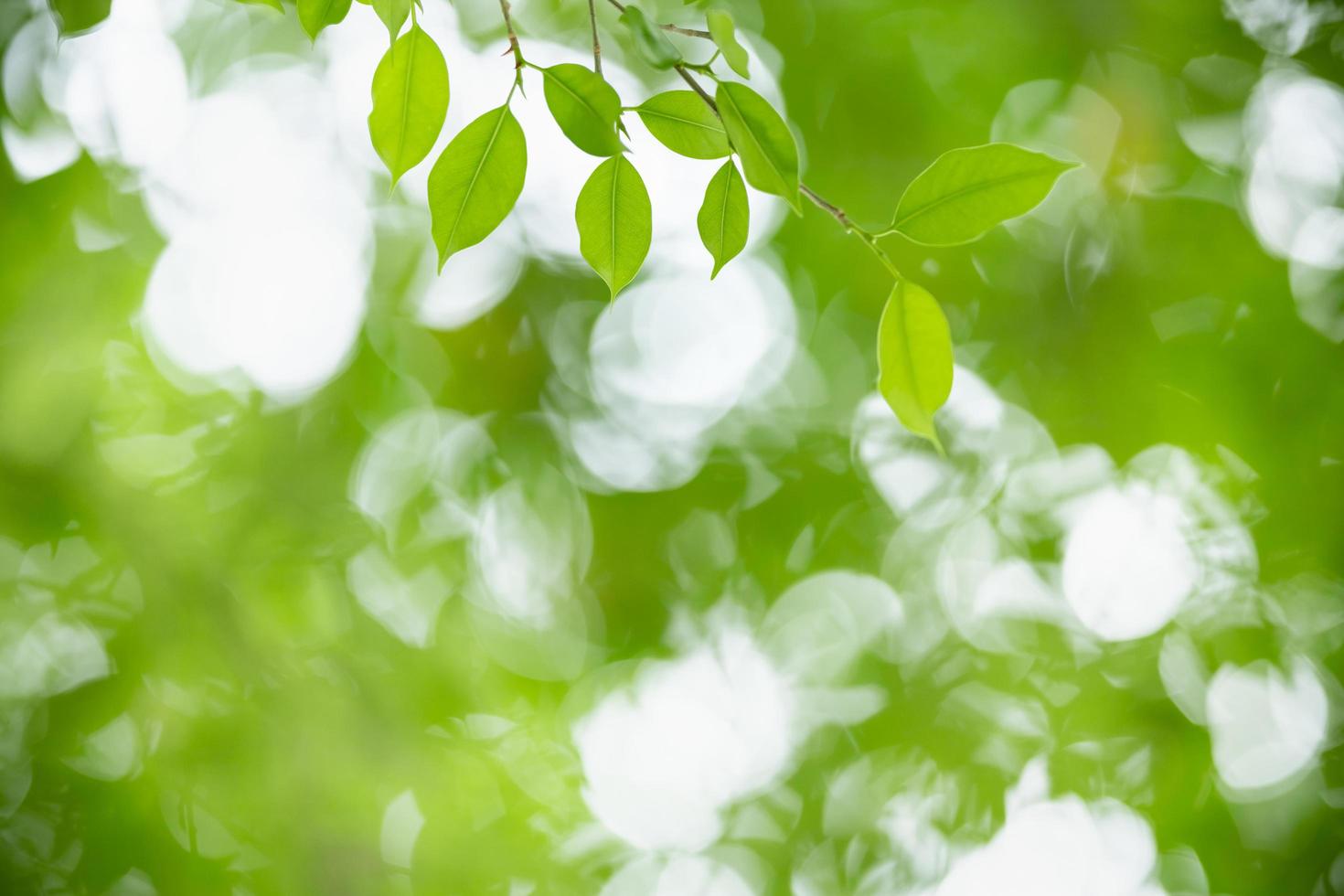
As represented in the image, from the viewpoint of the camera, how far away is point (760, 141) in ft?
1.38

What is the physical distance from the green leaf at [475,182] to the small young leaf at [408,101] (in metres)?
0.03

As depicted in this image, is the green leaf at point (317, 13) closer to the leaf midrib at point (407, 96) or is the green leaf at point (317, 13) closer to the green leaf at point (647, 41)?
the leaf midrib at point (407, 96)

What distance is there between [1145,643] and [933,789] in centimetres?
51

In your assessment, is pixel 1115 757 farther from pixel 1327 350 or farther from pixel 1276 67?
pixel 1276 67

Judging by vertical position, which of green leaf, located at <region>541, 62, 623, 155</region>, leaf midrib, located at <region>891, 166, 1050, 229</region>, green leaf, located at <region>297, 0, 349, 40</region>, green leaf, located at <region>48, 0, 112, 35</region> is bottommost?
green leaf, located at <region>48, 0, 112, 35</region>

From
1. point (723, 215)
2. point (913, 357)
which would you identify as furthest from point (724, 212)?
point (913, 357)

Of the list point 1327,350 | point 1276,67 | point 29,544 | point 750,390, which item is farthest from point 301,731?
point 1276,67

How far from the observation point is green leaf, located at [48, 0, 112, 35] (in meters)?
1.63

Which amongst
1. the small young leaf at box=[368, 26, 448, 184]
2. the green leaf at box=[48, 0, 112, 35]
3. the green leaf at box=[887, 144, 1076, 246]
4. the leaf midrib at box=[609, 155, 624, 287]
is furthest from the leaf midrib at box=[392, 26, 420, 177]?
the green leaf at box=[48, 0, 112, 35]

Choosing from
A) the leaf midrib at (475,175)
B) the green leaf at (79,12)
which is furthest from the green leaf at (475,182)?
the green leaf at (79,12)

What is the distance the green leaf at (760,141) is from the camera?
0.41 m

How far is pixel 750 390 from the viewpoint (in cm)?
191

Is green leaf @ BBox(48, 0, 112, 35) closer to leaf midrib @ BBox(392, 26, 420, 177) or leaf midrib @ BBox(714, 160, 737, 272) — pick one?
leaf midrib @ BBox(392, 26, 420, 177)

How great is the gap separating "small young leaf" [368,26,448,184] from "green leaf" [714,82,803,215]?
0.15 meters
